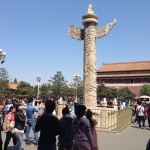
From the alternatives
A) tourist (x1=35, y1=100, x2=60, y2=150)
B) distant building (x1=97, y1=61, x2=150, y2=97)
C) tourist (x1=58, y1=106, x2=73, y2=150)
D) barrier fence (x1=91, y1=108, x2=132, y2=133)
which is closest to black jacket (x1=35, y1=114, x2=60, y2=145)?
tourist (x1=35, y1=100, x2=60, y2=150)

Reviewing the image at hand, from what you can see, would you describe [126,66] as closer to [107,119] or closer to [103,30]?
[103,30]

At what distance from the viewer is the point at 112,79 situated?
207 feet

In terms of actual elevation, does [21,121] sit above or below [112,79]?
below

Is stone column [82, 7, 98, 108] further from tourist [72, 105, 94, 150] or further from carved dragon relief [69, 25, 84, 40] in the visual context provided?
tourist [72, 105, 94, 150]

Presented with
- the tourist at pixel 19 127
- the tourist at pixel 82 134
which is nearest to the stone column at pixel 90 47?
the tourist at pixel 19 127

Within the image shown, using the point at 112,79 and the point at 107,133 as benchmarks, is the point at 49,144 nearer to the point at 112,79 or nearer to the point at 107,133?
the point at 107,133

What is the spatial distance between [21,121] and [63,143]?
1905 millimetres

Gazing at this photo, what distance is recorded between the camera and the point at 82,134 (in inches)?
166

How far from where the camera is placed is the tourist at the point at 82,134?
417cm

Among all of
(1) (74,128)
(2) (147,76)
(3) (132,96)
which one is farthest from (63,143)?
(2) (147,76)

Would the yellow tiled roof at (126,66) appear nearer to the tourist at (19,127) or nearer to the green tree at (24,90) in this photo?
the green tree at (24,90)

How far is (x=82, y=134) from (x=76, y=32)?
9.57m

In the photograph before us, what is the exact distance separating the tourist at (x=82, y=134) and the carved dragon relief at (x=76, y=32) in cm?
917

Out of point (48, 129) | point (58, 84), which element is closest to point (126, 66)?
point (58, 84)
